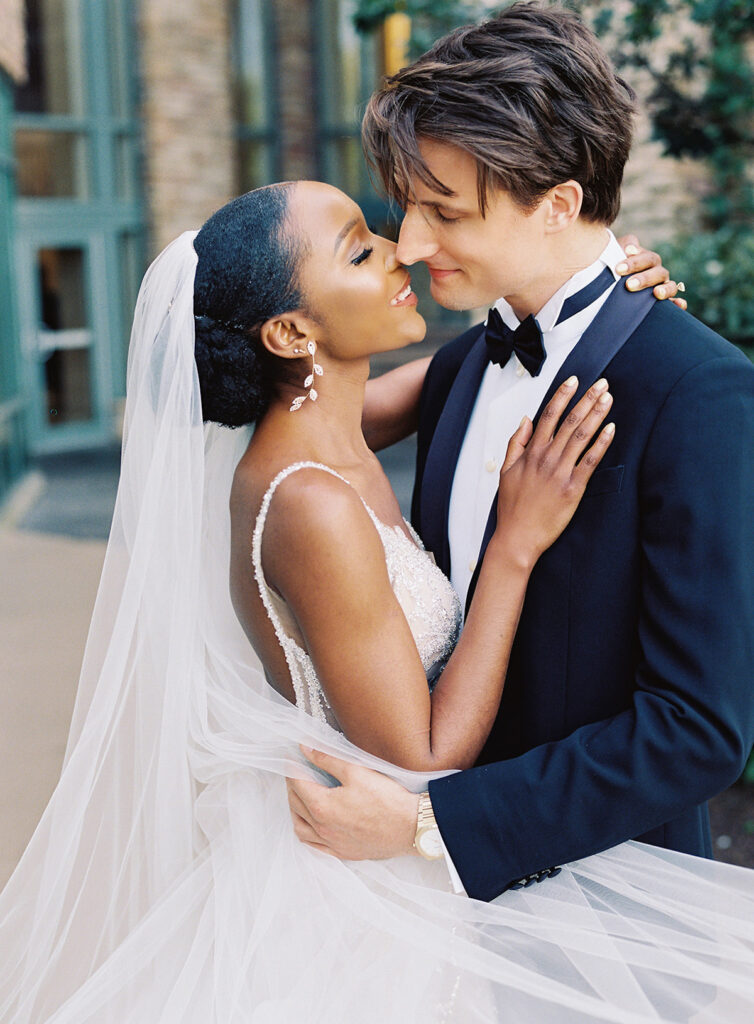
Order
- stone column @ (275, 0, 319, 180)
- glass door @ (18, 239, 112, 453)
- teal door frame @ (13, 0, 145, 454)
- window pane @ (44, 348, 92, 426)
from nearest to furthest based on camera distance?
teal door frame @ (13, 0, 145, 454) < glass door @ (18, 239, 112, 453) < window pane @ (44, 348, 92, 426) < stone column @ (275, 0, 319, 180)

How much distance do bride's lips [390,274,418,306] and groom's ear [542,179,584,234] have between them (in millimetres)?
304

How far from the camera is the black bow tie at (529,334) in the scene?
187 cm

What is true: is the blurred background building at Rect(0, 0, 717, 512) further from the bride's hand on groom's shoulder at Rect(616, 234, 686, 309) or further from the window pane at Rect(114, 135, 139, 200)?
the bride's hand on groom's shoulder at Rect(616, 234, 686, 309)

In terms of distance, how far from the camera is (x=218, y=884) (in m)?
1.88

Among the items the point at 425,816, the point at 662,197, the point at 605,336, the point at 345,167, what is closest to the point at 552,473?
the point at 605,336

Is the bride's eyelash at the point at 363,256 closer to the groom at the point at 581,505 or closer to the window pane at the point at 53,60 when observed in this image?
the groom at the point at 581,505

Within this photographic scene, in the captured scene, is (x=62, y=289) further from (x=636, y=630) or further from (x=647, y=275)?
(x=636, y=630)

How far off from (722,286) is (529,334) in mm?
2435

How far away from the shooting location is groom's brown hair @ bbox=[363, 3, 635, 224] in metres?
1.70

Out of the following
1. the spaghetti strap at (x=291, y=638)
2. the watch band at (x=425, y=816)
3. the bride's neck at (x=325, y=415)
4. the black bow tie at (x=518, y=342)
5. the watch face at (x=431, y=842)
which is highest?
the black bow tie at (x=518, y=342)

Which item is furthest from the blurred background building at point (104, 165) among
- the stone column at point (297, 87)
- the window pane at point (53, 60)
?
the stone column at point (297, 87)

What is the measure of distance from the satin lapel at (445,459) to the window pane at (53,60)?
1236cm

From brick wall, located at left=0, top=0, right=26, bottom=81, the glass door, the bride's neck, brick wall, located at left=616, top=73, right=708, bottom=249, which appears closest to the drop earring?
the bride's neck

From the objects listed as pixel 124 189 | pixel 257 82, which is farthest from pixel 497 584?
pixel 257 82
